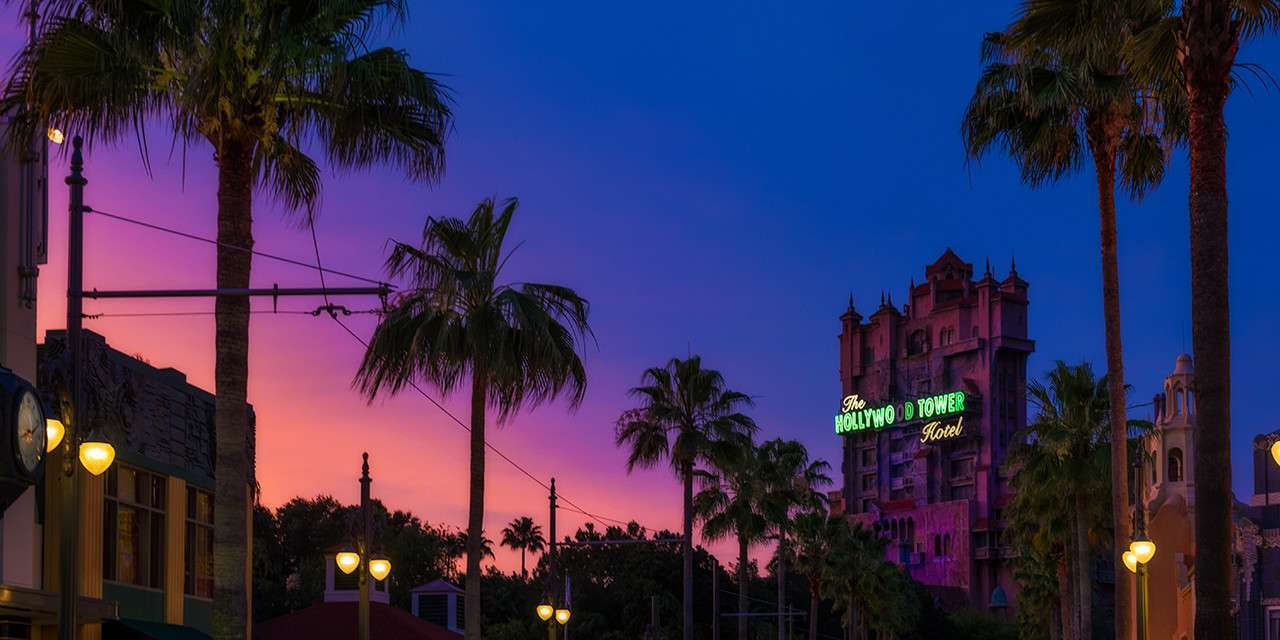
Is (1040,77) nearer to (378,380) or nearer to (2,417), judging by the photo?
(378,380)

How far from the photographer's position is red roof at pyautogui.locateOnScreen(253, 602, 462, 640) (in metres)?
40.5

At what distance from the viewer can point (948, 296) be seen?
531 ft

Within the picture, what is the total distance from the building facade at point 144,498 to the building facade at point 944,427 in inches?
4615

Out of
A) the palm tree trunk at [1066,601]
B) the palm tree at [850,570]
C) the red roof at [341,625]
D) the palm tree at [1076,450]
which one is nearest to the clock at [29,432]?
the red roof at [341,625]

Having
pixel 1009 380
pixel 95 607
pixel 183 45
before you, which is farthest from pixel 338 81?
pixel 1009 380

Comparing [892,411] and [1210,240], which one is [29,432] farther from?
[892,411]

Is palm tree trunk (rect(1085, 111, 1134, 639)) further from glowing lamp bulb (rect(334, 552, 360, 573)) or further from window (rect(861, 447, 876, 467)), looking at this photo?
window (rect(861, 447, 876, 467))

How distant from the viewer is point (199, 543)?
33.8m

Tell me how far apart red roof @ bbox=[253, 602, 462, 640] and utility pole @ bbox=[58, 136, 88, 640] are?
25735mm

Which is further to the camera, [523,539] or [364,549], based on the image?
[523,539]

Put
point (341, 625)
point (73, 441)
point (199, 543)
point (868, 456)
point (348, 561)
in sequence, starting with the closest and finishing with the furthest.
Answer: point (73, 441) < point (348, 561) < point (199, 543) < point (341, 625) < point (868, 456)

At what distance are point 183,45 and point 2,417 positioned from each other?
500 inches

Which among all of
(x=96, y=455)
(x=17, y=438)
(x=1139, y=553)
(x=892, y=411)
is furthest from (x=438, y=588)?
(x=892, y=411)

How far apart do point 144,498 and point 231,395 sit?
13.4m
